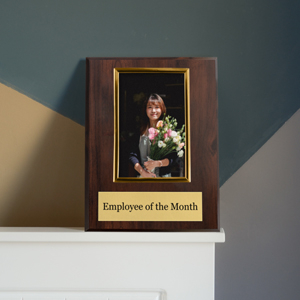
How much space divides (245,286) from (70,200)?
0.57 metres

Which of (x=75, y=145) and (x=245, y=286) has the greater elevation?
(x=75, y=145)

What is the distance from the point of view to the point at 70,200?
2.74ft

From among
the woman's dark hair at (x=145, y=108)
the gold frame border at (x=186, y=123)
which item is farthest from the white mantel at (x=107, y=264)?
the woman's dark hair at (x=145, y=108)

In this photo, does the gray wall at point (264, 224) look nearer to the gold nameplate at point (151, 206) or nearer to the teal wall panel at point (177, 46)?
the teal wall panel at point (177, 46)

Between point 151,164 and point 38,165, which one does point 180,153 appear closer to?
point 151,164

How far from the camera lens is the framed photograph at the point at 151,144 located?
692 millimetres

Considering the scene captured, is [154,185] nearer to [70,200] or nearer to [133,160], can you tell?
[133,160]

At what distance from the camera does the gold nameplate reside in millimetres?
688

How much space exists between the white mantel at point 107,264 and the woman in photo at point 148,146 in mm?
153

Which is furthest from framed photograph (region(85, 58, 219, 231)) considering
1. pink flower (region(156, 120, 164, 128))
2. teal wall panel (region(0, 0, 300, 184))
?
teal wall panel (region(0, 0, 300, 184))

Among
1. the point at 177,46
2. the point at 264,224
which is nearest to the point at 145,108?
the point at 177,46

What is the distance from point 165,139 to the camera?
72 cm

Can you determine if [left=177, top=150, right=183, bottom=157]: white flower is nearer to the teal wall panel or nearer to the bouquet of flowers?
the bouquet of flowers

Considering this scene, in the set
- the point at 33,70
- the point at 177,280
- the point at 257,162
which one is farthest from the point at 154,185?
the point at 33,70
